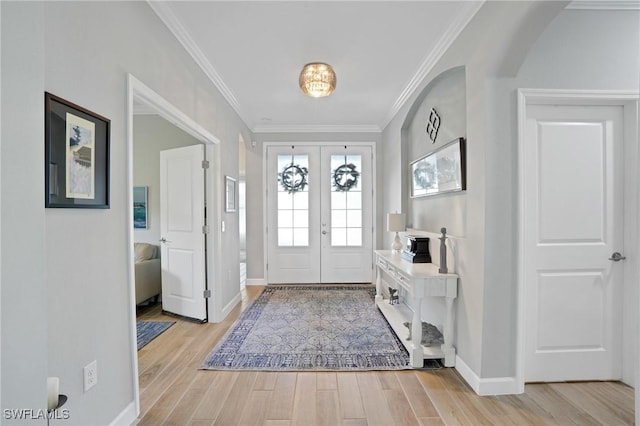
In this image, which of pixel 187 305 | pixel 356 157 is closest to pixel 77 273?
pixel 187 305

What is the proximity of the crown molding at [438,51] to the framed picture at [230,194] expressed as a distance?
2.37m

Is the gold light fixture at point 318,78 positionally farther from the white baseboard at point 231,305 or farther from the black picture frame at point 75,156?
the white baseboard at point 231,305

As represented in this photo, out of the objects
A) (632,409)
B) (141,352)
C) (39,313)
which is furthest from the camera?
(141,352)

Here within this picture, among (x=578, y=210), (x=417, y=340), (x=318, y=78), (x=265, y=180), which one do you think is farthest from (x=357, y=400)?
(x=265, y=180)

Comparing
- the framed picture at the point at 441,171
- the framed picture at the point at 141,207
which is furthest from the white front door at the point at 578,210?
the framed picture at the point at 141,207

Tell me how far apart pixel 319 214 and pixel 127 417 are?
3665 mm

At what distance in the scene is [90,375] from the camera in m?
1.49

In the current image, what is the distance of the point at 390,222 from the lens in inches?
135

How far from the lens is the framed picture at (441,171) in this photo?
231cm

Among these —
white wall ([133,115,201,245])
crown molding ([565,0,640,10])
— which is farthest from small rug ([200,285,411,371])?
crown molding ([565,0,640,10])

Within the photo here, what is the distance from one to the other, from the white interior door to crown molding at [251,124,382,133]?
1.80m

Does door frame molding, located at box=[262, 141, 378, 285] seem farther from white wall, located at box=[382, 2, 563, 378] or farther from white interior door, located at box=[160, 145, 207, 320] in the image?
white wall, located at box=[382, 2, 563, 378]

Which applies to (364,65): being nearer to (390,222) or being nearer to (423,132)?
(423,132)

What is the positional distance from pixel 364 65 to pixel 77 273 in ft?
9.14
